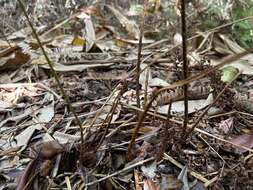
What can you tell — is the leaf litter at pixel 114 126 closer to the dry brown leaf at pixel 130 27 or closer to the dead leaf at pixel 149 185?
the dead leaf at pixel 149 185

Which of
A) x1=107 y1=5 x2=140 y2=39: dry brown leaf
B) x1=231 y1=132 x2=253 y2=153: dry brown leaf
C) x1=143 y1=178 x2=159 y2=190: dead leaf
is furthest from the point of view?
x1=107 y1=5 x2=140 y2=39: dry brown leaf

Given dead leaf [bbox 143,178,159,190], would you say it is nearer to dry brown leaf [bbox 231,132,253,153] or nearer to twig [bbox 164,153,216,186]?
twig [bbox 164,153,216,186]

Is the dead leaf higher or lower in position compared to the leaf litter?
lower

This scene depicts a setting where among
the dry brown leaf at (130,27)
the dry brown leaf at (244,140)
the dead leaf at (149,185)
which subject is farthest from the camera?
the dry brown leaf at (130,27)

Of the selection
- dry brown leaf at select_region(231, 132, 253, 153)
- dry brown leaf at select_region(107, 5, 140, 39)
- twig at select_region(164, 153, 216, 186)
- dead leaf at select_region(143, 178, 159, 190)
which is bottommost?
dead leaf at select_region(143, 178, 159, 190)

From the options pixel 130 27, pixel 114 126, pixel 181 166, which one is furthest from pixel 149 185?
pixel 130 27

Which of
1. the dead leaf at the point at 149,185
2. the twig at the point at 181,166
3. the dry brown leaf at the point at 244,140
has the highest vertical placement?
the dry brown leaf at the point at 244,140

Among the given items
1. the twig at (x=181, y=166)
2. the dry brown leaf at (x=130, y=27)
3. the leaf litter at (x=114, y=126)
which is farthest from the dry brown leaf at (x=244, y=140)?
the dry brown leaf at (x=130, y=27)

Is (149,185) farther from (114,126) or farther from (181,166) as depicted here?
(114,126)

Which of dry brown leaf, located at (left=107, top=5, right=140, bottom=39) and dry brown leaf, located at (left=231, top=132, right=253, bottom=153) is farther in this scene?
dry brown leaf, located at (left=107, top=5, right=140, bottom=39)

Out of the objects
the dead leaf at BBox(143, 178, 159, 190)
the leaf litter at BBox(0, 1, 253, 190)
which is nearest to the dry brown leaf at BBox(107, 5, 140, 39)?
the leaf litter at BBox(0, 1, 253, 190)
